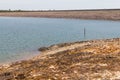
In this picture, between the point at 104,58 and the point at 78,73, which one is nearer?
the point at 78,73

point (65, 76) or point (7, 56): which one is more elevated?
point (65, 76)

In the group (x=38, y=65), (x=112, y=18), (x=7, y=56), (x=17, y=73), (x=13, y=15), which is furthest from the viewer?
(x=13, y=15)

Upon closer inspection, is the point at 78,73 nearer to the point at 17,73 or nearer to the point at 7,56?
the point at 17,73

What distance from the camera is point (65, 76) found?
16.3 meters

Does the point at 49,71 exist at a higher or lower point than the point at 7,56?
higher

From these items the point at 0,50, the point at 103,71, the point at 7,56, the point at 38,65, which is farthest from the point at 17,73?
the point at 0,50

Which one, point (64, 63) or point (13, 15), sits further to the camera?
point (13, 15)

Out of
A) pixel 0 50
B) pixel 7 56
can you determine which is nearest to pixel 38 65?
pixel 7 56

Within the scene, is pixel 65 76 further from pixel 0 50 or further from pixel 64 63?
pixel 0 50

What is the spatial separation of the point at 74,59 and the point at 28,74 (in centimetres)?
453

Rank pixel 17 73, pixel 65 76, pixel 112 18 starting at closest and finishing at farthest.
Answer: pixel 65 76, pixel 17 73, pixel 112 18

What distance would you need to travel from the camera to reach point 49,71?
56.8ft

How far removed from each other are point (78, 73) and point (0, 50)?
1976cm

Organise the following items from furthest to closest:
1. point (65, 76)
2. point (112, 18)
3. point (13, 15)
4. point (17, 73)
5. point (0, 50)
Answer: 1. point (13, 15)
2. point (112, 18)
3. point (0, 50)
4. point (17, 73)
5. point (65, 76)
